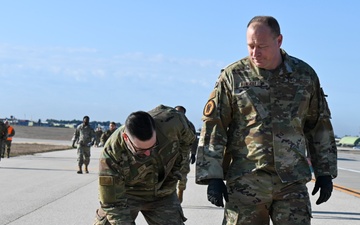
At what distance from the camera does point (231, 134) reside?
471cm

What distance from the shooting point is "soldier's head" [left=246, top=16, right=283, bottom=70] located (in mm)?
4539

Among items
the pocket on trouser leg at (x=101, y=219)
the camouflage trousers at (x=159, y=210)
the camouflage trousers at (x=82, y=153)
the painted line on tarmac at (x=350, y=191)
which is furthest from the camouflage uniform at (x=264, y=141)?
the camouflage trousers at (x=82, y=153)

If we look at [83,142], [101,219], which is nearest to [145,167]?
[101,219]

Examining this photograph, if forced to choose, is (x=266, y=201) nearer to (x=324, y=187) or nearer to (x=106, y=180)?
(x=324, y=187)

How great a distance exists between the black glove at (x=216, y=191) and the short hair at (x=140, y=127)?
531 mm

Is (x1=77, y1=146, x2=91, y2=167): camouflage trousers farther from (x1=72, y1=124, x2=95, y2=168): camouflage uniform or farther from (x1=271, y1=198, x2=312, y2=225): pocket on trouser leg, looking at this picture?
(x1=271, y1=198, x2=312, y2=225): pocket on trouser leg

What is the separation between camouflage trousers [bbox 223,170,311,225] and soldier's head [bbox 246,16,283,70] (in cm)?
75

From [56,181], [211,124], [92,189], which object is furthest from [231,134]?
[56,181]

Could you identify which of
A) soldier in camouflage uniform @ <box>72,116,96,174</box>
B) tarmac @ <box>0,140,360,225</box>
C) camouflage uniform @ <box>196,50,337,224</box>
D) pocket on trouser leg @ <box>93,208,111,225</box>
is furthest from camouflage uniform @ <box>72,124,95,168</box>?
camouflage uniform @ <box>196,50,337,224</box>

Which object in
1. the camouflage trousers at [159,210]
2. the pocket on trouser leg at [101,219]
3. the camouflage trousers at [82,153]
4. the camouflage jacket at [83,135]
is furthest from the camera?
the camouflage jacket at [83,135]

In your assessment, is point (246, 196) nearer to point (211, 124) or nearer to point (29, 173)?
point (211, 124)

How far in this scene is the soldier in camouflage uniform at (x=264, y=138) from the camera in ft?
14.8

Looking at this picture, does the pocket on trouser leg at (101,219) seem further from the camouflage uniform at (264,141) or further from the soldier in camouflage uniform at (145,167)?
the camouflage uniform at (264,141)

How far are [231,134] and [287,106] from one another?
0.42 meters
